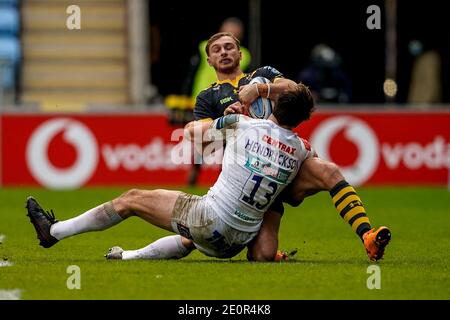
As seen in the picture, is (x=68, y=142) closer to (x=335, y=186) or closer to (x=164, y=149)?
(x=164, y=149)

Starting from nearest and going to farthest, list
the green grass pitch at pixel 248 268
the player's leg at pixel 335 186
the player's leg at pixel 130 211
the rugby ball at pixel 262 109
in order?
the green grass pitch at pixel 248 268 → the player's leg at pixel 130 211 → the player's leg at pixel 335 186 → the rugby ball at pixel 262 109

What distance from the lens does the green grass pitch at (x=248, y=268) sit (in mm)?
8148

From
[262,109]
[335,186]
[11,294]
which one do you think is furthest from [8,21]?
[11,294]

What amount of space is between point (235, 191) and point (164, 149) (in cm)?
1060

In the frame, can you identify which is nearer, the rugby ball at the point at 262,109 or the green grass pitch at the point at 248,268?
the green grass pitch at the point at 248,268

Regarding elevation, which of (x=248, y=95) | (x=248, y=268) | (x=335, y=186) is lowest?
(x=248, y=268)

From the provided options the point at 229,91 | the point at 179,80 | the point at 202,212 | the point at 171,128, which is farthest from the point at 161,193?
the point at 179,80

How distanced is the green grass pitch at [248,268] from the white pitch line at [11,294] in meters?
0.05

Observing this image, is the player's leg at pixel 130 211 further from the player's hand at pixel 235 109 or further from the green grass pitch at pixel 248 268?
the player's hand at pixel 235 109

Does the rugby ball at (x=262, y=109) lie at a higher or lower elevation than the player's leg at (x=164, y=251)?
higher

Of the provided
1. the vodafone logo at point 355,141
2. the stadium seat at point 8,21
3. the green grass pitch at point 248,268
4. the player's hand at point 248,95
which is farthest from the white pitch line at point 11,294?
the stadium seat at point 8,21

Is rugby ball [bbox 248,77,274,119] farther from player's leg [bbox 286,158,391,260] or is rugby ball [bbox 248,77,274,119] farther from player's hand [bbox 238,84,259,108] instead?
player's leg [bbox 286,158,391,260]

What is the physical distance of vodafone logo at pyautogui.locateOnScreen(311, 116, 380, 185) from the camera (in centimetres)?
1986

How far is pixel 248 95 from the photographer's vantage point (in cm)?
967
